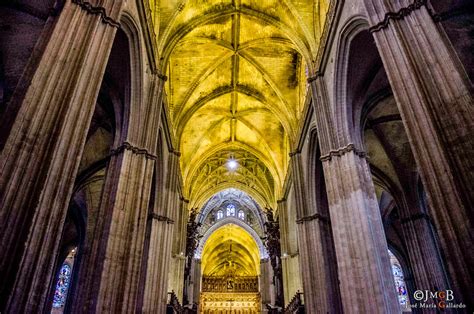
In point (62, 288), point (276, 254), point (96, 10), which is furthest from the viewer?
Answer: point (62, 288)

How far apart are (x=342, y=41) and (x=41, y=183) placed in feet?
29.3

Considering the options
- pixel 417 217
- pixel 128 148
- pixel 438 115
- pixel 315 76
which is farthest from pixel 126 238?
pixel 417 217

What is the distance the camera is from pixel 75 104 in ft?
18.8

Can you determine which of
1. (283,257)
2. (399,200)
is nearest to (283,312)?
(283,257)

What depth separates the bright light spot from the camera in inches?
973

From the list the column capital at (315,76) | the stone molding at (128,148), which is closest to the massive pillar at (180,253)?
the stone molding at (128,148)

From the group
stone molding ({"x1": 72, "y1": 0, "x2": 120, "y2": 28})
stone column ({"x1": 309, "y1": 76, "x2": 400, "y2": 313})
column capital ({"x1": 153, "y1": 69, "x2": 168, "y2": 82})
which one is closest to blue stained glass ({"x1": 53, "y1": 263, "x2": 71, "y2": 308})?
column capital ({"x1": 153, "y1": 69, "x2": 168, "y2": 82})

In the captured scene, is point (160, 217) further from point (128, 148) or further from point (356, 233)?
point (356, 233)

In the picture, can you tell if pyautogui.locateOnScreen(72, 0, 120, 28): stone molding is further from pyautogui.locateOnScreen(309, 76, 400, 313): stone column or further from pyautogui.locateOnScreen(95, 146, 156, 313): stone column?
pyautogui.locateOnScreen(309, 76, 400, 313): stone column

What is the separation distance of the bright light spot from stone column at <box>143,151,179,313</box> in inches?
338

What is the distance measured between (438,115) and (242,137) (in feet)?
60.9

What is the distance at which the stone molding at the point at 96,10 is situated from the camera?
21.3 feet

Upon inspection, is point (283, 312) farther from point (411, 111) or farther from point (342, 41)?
point (411, 111)

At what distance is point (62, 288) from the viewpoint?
75.4 ft
